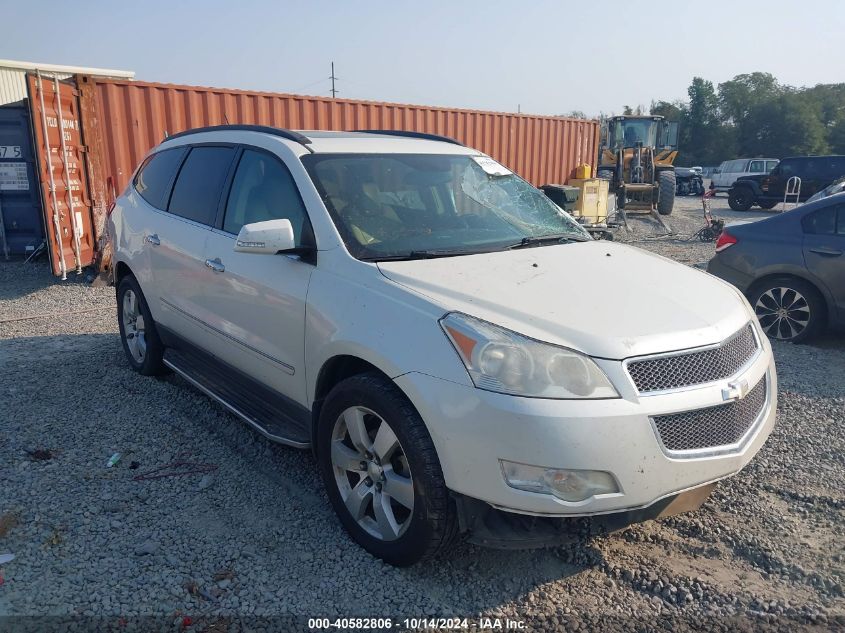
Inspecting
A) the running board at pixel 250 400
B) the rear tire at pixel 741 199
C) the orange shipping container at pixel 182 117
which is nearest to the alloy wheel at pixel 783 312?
the running board at pixel 250 400

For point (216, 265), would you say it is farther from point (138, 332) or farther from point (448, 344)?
point (448, 344)

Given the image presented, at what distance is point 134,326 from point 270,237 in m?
2.70

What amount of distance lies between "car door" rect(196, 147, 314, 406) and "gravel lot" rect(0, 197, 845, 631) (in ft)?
2.02

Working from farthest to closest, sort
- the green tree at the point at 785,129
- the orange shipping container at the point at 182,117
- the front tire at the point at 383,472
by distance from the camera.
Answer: the green tree at the point at 785,129, the orange shipping container at the point at 182,117, the front tire at the point at 383,472

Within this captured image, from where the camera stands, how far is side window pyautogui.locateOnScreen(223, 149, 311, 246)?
343 centimetres

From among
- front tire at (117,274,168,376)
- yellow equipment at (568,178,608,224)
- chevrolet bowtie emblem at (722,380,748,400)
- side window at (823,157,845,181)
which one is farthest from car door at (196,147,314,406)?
side window at (823,157,845,181)

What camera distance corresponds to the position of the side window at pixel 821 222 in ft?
20.5

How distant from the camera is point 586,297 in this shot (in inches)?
111

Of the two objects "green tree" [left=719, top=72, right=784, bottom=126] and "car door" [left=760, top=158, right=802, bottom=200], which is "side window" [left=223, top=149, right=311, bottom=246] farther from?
"green tree" [left=719, top=72, right=784, bottom=126]

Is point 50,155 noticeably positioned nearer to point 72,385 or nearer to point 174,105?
point 174,105

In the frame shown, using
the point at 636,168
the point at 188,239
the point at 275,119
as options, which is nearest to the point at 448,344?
the point at 188,239

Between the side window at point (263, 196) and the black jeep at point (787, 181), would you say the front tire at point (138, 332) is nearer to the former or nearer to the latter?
the side window at point (263, 196)

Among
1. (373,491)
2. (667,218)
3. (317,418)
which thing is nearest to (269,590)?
→ (373,491)

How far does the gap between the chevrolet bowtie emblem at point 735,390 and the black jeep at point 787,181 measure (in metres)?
21.4
